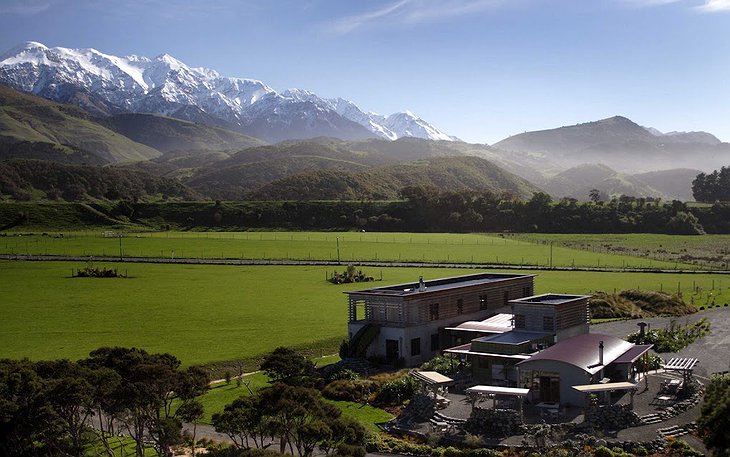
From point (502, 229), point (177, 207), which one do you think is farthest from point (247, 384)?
point (177, 207)

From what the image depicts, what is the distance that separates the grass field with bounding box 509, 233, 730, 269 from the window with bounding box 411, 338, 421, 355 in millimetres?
56607

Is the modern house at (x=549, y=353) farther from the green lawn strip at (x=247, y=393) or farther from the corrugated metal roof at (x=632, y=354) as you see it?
the green lawn strip at (x=247, y=393)

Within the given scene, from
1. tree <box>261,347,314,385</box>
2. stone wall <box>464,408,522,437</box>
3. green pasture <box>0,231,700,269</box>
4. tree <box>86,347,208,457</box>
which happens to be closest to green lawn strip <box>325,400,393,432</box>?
tree <box>261,347,314,385</box>

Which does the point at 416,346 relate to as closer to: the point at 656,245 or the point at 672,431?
the point at 672,431

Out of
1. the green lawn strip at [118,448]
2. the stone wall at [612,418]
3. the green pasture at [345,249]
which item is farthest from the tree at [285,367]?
the green pasture at [345,249]

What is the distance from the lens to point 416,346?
41.6m

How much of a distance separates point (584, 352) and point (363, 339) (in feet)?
39.8

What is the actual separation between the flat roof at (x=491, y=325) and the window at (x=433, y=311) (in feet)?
3.23

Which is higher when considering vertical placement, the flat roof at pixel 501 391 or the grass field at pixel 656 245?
the grass field at pixel 656 245

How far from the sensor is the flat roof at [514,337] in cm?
3716

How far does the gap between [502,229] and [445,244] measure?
37.4 metres

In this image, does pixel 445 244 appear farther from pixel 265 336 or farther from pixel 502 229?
pixel 265 336

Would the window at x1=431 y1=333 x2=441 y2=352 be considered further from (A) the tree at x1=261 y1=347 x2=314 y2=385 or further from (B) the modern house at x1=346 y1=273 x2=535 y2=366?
(A) the tree at x1=261 y1=347 x2=314 y2=385

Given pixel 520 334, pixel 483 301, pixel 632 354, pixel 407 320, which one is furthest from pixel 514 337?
pixel 483 301
